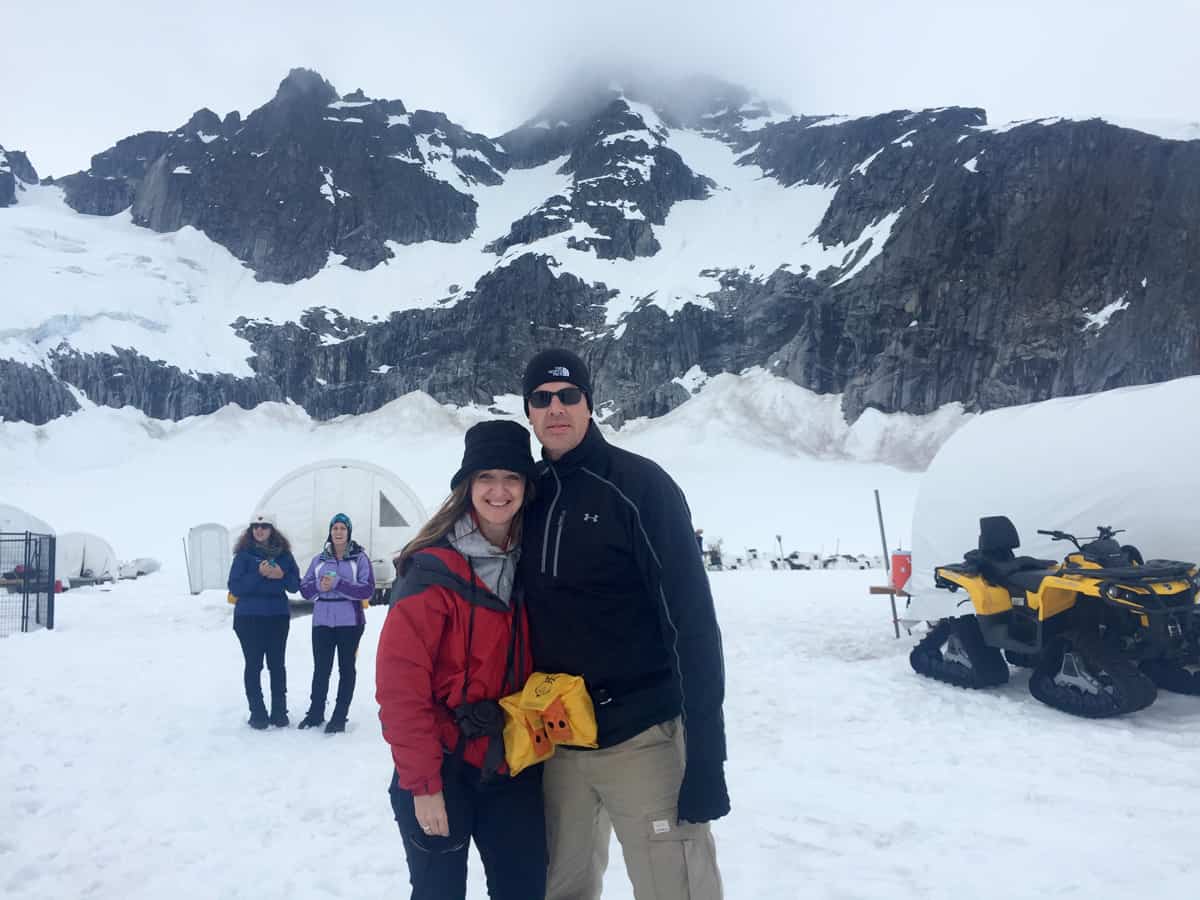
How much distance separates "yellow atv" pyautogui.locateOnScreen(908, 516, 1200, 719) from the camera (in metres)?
5.58

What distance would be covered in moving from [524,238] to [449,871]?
9295 centimetres

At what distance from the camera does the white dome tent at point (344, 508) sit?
619 inches

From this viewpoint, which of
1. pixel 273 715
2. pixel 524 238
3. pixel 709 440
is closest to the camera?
pixel 273 715

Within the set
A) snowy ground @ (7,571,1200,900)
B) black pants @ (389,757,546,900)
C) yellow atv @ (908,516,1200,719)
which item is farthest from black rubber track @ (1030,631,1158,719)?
black pants @ (389,757,546,900)

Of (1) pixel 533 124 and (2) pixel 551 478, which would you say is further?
(1) pixel 533 124

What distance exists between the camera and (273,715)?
6.54 meters

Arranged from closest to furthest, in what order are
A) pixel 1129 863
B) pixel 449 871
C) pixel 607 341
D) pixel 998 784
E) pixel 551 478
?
pixel 449 871
pixel 551 478
pixel 1129 863
pixel 998 784
pixel 607 341

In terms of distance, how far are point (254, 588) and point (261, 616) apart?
0.26 metres

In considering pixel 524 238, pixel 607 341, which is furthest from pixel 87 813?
pixel 524 238

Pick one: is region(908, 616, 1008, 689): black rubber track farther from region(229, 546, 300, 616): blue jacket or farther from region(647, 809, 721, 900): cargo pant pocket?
region(229, 546, 300, 616): blue jacket

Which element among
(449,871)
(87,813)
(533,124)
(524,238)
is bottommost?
(87,813)

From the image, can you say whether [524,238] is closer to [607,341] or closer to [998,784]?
[607,341]

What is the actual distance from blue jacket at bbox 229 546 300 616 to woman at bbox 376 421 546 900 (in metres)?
4.83

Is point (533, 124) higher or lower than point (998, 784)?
higher
